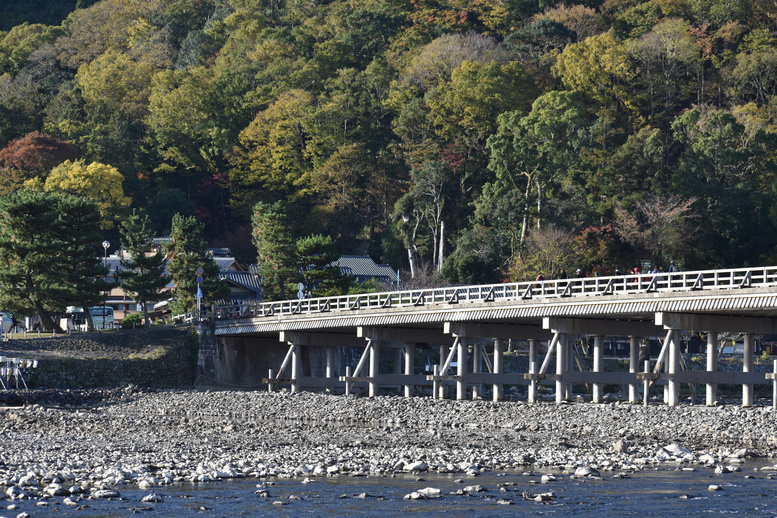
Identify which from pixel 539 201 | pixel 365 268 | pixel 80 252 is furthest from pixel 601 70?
pixel 80 252

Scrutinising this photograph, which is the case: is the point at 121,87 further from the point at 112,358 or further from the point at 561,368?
the point at 561,368

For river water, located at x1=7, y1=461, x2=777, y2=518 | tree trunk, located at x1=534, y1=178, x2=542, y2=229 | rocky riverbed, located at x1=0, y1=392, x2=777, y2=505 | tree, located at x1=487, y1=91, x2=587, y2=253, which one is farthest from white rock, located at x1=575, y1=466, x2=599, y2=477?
tree, located at x1=487, y1=91, x2=587, y2=253

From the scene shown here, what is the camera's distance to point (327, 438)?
125 feet

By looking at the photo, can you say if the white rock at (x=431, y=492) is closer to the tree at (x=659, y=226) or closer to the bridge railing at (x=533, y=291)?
the bridge railing at (x=533, y=291)

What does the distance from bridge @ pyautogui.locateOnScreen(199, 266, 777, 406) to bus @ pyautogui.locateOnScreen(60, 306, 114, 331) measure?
Answer: 30.4ft

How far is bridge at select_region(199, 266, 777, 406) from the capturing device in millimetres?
43688

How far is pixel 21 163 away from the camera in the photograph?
10375 centimetres

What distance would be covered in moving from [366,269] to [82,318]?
2658 centimetres

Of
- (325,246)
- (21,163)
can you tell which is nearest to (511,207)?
(325,246)

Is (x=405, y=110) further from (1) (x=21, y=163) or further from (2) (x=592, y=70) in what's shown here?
(1) (x=21, y=163)

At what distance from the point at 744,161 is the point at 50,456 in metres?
64.4

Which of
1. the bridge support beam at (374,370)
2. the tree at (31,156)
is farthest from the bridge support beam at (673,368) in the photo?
Result: the tree at (31,156)

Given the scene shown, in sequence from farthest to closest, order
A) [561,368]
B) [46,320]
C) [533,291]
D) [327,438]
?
1. [46,320]
2. [533,291]
3. [561,368]
4. [327,438]

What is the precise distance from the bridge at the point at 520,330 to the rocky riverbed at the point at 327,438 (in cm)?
290
